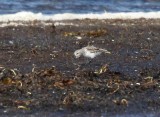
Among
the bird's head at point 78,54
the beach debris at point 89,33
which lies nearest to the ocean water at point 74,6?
the beach debris at point 89,33

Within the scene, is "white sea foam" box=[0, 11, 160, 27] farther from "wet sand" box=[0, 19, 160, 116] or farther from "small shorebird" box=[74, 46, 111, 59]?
"small shorebird" box=[74, 46, 111, 59]

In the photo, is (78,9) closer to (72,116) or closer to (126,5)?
(126,5)

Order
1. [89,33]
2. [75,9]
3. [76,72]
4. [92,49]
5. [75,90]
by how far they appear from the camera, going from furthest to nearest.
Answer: [75,9] < [89,33] < [92,49] < [76,72] < [75,90]

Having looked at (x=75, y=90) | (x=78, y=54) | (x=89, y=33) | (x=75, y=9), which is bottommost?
(x=75, y=90)

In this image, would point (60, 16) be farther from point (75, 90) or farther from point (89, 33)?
point (75, 90)

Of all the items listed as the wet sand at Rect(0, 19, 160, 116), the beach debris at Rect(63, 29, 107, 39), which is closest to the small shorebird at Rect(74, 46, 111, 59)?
the wet sand at Rect(0, 19, 160, 116)

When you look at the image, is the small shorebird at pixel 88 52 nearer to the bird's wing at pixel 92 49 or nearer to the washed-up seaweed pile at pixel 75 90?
the bird's wing at pixel 92 49

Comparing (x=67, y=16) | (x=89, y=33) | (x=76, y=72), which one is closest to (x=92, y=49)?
(x=76, y=72)
